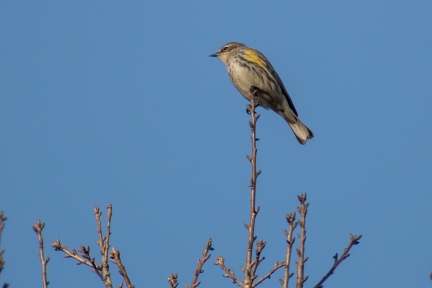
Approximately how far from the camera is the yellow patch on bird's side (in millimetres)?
11711

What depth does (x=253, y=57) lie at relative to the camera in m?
11.9

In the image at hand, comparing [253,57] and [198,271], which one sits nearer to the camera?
[198,271]

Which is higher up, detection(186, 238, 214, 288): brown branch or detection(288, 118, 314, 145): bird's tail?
detection(288, 118, 314, 145): bird's tail

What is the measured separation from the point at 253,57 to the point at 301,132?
1712 mm

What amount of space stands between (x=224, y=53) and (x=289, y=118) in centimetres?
206

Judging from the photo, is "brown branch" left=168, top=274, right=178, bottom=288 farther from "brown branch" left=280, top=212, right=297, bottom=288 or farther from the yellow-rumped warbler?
the yellow-rumped warbler

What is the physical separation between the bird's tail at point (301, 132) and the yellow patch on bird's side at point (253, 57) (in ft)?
4.26

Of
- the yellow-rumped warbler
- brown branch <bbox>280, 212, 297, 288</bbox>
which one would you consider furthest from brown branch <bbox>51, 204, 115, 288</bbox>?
the yellow-rumped warbler

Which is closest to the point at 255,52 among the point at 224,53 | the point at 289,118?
the point at 224,53

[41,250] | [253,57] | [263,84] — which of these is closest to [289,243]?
[41,250]

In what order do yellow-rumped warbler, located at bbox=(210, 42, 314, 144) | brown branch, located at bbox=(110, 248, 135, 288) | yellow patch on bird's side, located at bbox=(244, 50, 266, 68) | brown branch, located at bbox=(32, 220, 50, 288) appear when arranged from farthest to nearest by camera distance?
yellow patch on bird's side, located at bbox=(244, 50, 266, 68)
yellow-rumped warbler, located at bbox=(210, 42, 314, 144)
brown branch, located at bbox=(110, 248, 135, 288)
brown branch, located at bbox=(32, 220, 50, 288)

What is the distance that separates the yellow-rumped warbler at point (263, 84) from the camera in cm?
1136

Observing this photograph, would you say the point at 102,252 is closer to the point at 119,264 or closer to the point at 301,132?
the point at 119,264

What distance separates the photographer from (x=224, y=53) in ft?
41.8
